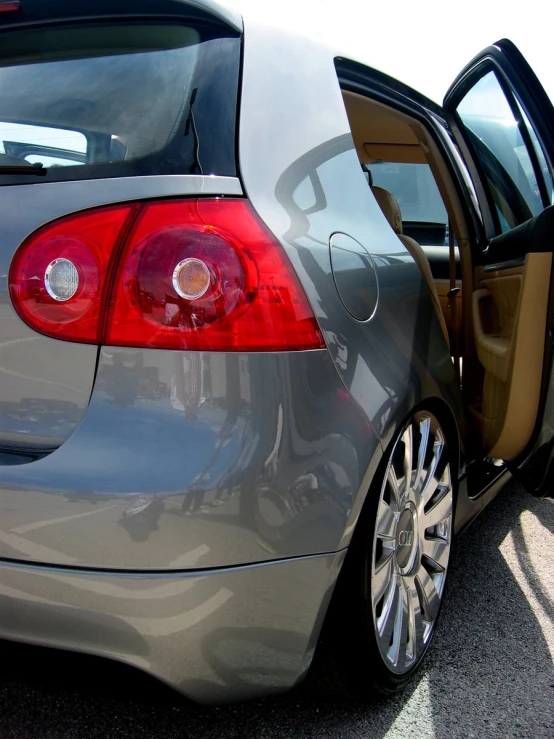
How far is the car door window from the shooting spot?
238 cm

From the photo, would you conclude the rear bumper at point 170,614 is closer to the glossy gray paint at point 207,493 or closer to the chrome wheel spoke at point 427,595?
the glossy gray paint at point 207,493

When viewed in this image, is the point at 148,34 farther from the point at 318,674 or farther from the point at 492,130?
the point at 492,130

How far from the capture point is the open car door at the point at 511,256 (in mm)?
2082

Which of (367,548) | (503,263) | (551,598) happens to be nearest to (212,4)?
(367,548)

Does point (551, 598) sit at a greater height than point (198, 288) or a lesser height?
lesser

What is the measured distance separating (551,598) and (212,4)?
1962 mm

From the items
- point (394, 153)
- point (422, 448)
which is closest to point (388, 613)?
point (422, 448)

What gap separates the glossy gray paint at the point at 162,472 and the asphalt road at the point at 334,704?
0.25 m

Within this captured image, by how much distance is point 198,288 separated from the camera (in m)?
1.23

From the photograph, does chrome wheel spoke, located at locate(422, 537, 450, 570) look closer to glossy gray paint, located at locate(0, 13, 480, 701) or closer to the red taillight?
glossy gray paint, located at locate(0, 13, 480, 701)

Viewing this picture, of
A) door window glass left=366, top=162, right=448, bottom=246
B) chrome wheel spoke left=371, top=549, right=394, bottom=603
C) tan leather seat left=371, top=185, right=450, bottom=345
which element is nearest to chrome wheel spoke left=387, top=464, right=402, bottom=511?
chrome wheel spoke left=371, top=549, right=394, bottom=603

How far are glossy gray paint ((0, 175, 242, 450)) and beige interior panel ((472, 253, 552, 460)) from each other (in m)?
1.18

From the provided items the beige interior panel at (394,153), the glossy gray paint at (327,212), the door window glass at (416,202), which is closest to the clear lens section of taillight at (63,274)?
the glossy gray paint at (327,212)

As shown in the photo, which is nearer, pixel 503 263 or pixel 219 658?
pixel 219 658
